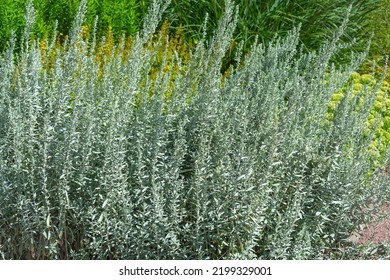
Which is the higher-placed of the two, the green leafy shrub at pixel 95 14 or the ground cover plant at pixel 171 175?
the green leafy shrub at pixel 95 14

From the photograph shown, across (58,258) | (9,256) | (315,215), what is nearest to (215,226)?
(315,215)

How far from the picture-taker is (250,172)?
10.6ft

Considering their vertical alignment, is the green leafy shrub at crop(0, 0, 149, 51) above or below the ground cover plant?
above

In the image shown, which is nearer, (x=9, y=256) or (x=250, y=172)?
(x=250, y=172)

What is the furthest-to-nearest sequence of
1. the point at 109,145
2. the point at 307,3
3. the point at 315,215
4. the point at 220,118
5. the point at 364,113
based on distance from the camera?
the point at 307,3 < the point at 364,113 < the point at 220,118 < the point at 315,215 < the point at 109,145

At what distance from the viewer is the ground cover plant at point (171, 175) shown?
3230mm

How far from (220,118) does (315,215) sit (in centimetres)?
72

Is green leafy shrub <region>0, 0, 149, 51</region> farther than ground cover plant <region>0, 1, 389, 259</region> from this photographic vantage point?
Yes

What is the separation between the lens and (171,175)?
3.36 meters

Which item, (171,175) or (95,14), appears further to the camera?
(95,14)

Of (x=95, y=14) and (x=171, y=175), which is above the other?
(x=95, y=14)

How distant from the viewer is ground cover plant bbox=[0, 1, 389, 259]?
323cm

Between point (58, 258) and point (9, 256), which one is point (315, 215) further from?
point (9, 256)

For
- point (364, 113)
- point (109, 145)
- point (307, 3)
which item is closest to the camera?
point (109, 145)
